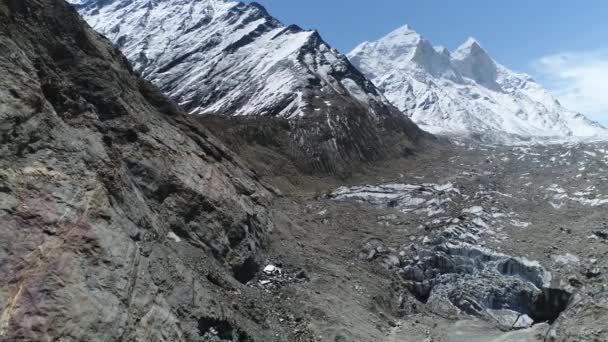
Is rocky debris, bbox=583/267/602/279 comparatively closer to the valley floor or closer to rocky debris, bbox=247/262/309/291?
the valley floor

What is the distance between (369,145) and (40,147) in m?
48.9

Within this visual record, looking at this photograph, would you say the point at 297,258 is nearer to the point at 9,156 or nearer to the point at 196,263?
the point at 196,263

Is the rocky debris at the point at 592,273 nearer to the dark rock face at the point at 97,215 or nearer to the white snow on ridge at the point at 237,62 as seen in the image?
the dark rock face at the point at 97,215

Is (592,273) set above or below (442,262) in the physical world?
above

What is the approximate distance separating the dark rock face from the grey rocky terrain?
5cm

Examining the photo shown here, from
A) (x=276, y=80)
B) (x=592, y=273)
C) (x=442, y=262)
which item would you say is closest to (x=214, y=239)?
(x=442, y=262)

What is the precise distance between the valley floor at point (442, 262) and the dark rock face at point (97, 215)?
9.57 feet

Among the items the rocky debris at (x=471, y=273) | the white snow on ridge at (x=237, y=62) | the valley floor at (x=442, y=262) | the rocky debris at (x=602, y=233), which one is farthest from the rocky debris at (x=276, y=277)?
the white snow on ridge at (x=237, y=62)

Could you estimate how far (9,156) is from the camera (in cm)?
1146

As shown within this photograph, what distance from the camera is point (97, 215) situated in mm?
12211

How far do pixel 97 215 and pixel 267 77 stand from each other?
60974mm

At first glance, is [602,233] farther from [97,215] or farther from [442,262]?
[97,215]

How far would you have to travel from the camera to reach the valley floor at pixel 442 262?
61.3 feet

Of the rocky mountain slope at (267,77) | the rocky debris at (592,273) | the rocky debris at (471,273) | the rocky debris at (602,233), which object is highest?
the rocky mountain slope at (267,77)
